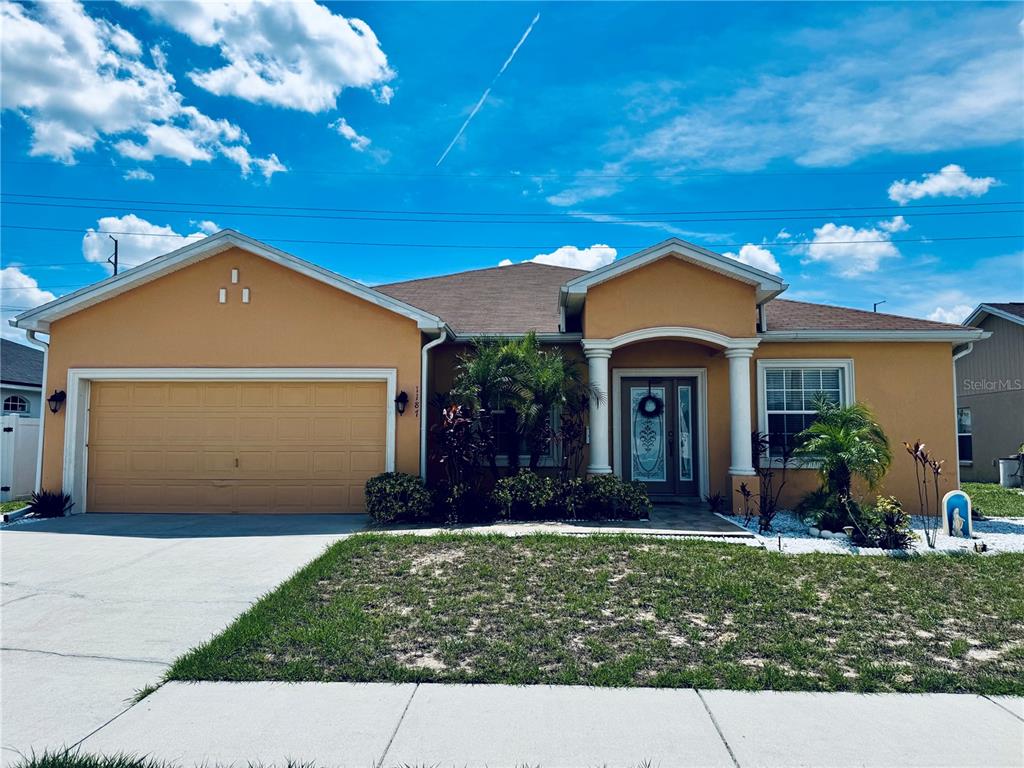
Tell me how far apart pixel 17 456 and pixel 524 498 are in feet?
35.5

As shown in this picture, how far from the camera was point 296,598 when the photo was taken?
6008mm

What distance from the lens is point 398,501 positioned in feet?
32.1

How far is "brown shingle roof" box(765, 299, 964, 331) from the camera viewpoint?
11.8 meters

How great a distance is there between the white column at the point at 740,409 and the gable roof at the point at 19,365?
1867 centimetres

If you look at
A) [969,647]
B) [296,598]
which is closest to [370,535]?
[296,598]

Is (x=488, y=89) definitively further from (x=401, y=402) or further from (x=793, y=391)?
(x=793, y=391)

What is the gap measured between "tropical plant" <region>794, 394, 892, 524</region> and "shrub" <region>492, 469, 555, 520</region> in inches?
160

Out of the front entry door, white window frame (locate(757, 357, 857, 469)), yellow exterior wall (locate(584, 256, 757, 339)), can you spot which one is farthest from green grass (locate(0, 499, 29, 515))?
white window frame (locate(757, 357, 857, 469))

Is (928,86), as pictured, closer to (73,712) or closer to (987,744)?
(987,744)

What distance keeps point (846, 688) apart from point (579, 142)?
39.8 ft

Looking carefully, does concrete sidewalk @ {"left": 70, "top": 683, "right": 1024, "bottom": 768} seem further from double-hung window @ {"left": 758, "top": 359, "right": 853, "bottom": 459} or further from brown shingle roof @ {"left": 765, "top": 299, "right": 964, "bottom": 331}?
brown shingle roof @ {"left": 765, "top": 299, "right": 964, "bottom": 331}

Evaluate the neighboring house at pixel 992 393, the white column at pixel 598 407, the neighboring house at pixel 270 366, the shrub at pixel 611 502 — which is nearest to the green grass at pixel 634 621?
the shrub at pixel 611 502

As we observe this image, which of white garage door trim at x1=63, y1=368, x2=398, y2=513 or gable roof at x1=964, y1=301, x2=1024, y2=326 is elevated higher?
gable roof at x1=964, y1=301, x2=1024, y2=326

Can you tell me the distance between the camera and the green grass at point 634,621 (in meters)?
4.53
